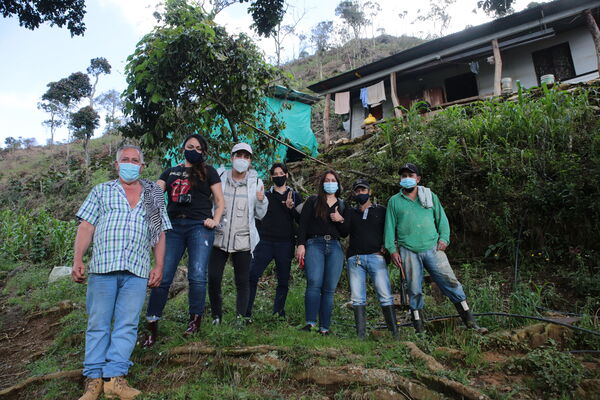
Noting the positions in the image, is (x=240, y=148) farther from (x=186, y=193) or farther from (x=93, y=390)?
(x=93, y=390)

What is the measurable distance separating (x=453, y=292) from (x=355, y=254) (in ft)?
3.32

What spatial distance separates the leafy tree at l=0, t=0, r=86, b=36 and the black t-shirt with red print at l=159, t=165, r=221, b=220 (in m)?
2.00

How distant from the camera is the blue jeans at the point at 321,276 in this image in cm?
382

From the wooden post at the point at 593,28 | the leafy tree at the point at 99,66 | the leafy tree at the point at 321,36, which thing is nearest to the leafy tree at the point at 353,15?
the leafy tree at the point at 321,36

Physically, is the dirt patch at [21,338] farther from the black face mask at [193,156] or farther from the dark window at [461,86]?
the dark window at [461,86]

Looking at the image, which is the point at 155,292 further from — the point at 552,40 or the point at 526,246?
the point at 552,40

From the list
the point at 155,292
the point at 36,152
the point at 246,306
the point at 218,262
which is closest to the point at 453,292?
the point at 246,306

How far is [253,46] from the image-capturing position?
521cm

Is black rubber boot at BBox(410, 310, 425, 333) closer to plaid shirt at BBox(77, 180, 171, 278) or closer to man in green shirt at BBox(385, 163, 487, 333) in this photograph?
man in green shirt at BBox(385, 163, 487, 333)

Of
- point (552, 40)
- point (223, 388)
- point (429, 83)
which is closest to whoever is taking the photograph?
point (223, 388)

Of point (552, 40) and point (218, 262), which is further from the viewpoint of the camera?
point (552, 40)

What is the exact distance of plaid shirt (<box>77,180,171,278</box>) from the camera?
2752mm

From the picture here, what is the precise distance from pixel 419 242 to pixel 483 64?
38.1 ft

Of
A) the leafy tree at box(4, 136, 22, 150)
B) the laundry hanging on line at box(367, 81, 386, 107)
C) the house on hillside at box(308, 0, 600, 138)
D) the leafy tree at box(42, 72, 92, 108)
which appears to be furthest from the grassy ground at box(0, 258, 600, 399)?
the leafy tree at box(4, 136, 22, 150)
